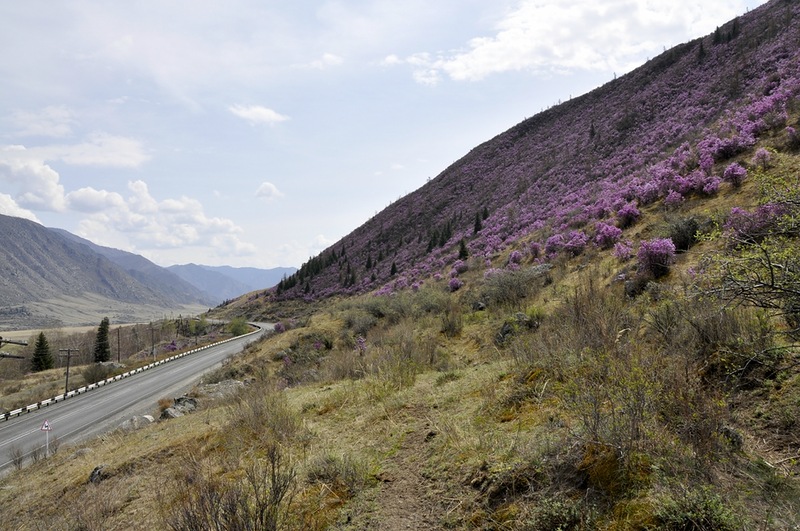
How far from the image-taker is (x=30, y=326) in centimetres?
18200

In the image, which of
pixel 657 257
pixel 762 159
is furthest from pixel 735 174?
pixel 657 257

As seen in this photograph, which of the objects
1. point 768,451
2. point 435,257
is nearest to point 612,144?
point 435,257

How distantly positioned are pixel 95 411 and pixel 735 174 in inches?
1451

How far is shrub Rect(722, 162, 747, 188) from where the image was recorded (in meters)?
12.8

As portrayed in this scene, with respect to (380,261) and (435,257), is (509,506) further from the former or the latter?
(380,261)

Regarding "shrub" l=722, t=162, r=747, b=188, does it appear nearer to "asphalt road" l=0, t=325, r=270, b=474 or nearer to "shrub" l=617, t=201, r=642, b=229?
"shrub" l=617, t=201, r=642, b=229

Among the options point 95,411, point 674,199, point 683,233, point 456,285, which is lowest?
point 95,411

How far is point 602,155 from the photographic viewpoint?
33.6 metres

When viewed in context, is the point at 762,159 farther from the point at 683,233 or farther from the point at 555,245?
the point at 555,245

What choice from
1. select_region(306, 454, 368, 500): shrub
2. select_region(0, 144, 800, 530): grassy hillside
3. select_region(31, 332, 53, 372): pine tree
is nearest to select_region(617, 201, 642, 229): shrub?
select_region(0, 144, 800, 530): grassy hillside

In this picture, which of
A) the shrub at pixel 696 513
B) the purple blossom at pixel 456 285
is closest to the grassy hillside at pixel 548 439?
the shrub at pixel 696 513

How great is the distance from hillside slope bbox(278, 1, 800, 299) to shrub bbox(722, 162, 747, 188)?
0.54 meters

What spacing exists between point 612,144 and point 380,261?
1223 inches

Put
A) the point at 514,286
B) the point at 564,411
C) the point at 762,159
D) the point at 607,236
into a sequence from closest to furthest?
the point at 564,411, the point at 762,159, the point at 514,286, the point at 607,236
